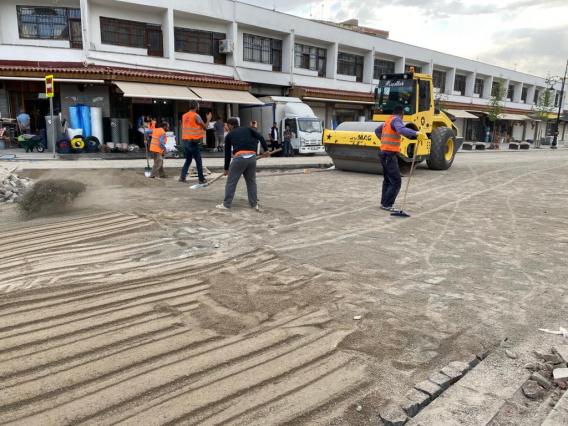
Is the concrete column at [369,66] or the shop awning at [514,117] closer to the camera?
the concrete column at [369,66]

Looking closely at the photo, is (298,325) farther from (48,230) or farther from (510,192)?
(510,192)

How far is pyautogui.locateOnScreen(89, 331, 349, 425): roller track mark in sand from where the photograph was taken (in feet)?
8.21

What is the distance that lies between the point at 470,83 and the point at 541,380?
43651 mm

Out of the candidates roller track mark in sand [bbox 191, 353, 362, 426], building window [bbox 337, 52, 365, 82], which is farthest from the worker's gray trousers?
building window [bbox 337, 52, 365, 82]

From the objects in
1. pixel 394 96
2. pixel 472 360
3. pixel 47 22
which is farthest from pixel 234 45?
pixel 472 360

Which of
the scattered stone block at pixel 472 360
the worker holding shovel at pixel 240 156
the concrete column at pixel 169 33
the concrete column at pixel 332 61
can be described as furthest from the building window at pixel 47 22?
the scattered stone block at pixel 472 360

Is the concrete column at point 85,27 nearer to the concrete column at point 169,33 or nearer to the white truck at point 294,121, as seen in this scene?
the concrete column at point 169,33

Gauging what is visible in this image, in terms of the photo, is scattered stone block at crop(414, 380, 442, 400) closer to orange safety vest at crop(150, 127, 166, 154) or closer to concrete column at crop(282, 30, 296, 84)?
orange safety vest at crop(150, 127, 166, 154)

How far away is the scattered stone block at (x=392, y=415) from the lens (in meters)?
2.48

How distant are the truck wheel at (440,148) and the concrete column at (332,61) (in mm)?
15325

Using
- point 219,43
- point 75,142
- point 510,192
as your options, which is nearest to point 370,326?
point 510,192

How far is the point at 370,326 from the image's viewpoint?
3619 millimetres

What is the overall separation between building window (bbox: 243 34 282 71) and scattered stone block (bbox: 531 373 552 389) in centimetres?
2464

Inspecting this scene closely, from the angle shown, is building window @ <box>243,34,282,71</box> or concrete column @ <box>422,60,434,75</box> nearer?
building window @ <box>243,34,282,71</box>
